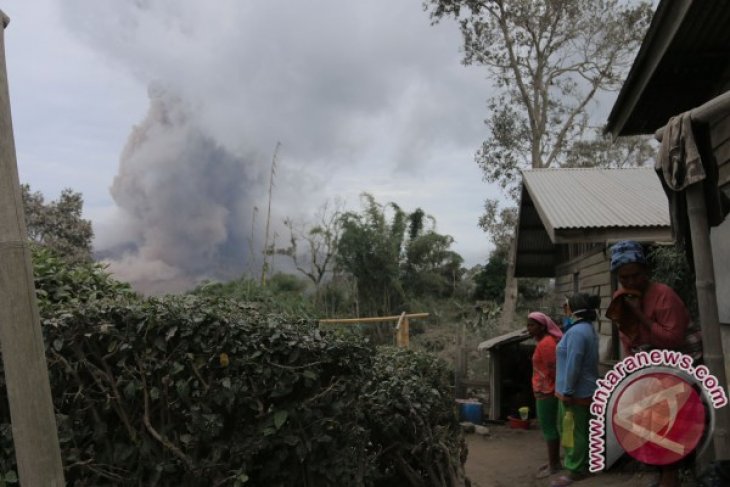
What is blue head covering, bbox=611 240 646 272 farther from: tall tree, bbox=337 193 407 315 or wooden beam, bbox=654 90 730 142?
tall tree, bbox=337 193 407 315

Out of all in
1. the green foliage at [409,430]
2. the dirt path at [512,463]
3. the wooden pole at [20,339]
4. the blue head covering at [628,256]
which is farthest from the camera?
the dirt path at [512,463]

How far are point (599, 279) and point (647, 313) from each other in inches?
215

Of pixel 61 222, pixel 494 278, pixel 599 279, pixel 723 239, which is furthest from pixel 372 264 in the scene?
pixel 723 239

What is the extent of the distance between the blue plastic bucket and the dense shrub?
Result: 7.49 metres

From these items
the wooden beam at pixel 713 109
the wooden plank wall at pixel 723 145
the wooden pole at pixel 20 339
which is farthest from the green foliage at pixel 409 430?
the wooden plank wall at pixel 723 145

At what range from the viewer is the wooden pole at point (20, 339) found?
5.65ft

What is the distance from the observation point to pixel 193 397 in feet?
9.78

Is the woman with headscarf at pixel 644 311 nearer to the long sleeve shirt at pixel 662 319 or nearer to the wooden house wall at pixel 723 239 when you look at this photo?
the long sleeve shirt at pixel 662 319

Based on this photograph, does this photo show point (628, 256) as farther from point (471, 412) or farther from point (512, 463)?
point (471, 412)

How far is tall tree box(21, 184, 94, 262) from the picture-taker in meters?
18.0

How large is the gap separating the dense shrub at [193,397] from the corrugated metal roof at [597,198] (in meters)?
4.95

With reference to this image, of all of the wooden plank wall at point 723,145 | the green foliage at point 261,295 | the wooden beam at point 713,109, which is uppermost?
the wooden plank wall at point 723,145

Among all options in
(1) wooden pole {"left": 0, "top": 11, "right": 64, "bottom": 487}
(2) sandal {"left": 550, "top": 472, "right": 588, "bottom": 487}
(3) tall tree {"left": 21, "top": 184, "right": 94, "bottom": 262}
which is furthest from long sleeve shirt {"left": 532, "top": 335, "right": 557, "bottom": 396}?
(3) tall tree {"left": 21, "top": 184, "right": 94, "bottom": 262}

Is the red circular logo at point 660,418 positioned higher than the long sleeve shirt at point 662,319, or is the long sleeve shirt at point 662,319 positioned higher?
the long sleeve shirt at point 662,319
